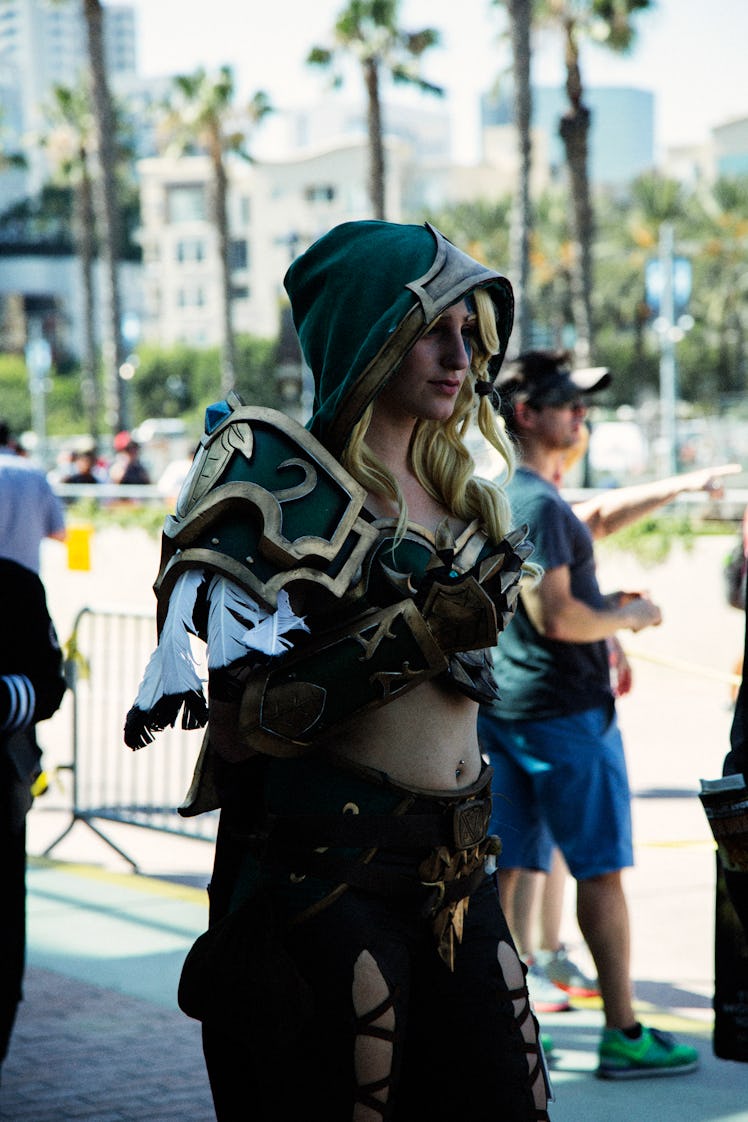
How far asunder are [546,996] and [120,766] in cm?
361

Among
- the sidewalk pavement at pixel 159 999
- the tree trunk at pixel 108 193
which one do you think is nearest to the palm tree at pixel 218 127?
the tree trunk at pixel 108 193

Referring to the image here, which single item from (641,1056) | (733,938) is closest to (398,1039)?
(733,938)

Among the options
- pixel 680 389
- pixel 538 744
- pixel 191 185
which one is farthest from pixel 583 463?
pixel 191 185

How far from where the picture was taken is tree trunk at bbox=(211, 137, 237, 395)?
38125 millimetres

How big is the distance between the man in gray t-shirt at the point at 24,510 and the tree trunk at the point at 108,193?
2016 cm

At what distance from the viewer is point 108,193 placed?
27453 millimetres

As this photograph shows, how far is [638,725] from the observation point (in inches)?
425

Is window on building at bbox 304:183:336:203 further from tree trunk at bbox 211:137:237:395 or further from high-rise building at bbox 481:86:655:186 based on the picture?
high-rise building at bbox 481:86:655:186

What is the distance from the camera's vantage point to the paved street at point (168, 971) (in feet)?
14.0

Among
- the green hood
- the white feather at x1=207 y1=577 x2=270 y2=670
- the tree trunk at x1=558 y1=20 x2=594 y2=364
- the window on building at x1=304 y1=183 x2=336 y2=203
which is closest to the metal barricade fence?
the green hood

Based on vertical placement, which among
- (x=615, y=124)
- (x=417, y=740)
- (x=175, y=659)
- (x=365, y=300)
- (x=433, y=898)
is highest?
(x=615, y=124)

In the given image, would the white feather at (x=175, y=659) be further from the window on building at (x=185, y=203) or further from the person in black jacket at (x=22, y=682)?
the window on building at (x=185, y=203)

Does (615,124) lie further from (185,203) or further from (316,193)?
(185,203)

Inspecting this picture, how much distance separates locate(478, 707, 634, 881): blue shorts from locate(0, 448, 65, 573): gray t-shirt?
3489mm
